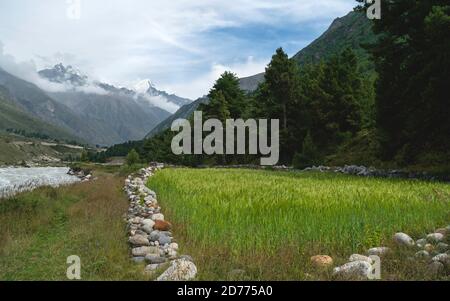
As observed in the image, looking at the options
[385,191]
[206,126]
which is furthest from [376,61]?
[206,126]

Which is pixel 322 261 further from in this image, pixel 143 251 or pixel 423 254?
pixel 143 251

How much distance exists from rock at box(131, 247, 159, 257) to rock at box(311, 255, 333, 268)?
3362mm

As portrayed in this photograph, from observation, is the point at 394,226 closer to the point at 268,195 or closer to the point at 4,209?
the point at 268,195

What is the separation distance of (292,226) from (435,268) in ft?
12.2

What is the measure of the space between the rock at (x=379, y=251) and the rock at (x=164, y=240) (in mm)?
4567

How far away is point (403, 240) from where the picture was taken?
10.1m

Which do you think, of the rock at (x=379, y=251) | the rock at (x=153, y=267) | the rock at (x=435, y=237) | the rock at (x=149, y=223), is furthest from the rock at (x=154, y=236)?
the rock at (x=435, y=237)

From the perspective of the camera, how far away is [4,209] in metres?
16.4

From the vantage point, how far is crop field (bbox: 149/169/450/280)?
28.7 feet

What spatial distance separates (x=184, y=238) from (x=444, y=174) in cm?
1981

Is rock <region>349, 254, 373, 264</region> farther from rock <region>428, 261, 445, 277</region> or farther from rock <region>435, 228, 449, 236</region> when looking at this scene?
rock <region>435, 228, 449, 236</region>

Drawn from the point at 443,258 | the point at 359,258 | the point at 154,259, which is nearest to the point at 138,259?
the point at 154,259

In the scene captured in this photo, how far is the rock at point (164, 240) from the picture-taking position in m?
10.9
